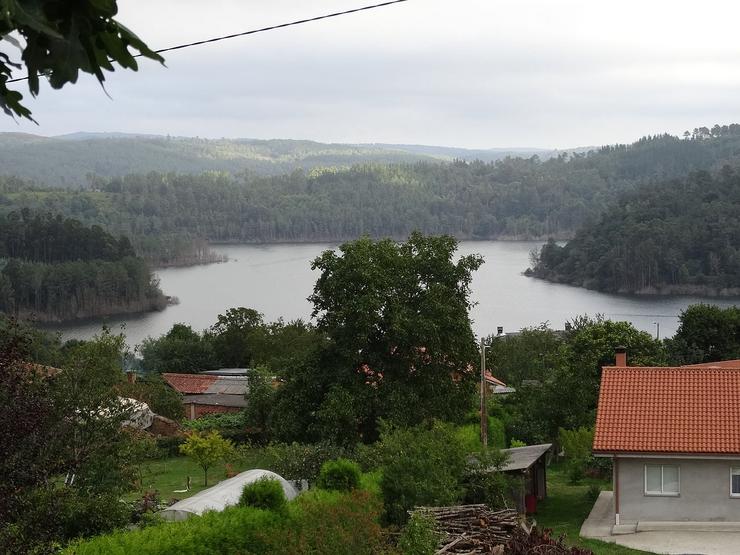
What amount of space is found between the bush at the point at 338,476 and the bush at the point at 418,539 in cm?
159

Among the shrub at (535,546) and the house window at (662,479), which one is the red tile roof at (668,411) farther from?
the shrub at (535,546)

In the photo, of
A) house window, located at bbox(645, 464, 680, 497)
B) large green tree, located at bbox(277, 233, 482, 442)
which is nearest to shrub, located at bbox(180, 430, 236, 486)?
large green tree, located at bbox(277, 233, 482, 442)

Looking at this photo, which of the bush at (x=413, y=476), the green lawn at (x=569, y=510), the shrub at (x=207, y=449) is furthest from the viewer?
the shrub at (x=207, y=449)

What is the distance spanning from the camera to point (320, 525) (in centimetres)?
1377

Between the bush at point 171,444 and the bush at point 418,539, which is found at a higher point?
the bush at point 418,539

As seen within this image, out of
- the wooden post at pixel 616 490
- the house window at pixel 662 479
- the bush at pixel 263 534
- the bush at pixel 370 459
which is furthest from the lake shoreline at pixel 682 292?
the bush at pixel 263 534

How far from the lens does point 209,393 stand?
4625 cm

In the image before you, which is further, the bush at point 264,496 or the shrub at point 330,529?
the bush at point 264,496

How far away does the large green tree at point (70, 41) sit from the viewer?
2391mm

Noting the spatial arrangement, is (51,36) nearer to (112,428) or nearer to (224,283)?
(112,428)

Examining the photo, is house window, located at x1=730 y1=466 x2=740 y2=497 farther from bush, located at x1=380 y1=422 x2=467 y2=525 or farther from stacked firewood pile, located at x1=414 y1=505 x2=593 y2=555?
bush, located at x1=380 y1=422 x2=467 y2=525

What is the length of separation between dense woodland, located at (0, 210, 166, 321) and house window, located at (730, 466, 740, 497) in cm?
10100

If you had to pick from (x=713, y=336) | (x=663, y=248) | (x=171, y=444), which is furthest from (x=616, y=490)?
(x=663, y=248)

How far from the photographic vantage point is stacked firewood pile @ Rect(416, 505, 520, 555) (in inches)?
615
